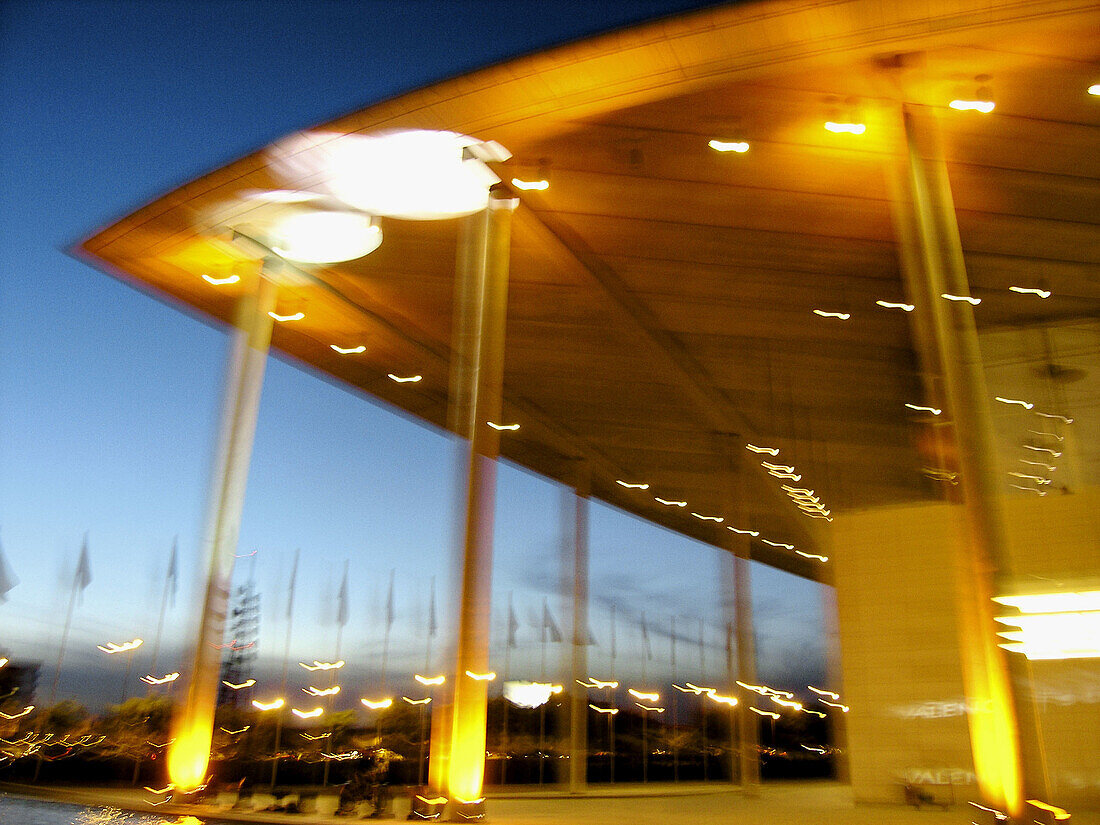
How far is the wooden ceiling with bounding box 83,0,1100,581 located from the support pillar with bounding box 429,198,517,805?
2.57 feet

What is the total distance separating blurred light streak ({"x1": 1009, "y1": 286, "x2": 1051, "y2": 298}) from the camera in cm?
1214

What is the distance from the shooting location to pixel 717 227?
10836mm

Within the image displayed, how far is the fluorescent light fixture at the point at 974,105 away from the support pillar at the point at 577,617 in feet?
38.6

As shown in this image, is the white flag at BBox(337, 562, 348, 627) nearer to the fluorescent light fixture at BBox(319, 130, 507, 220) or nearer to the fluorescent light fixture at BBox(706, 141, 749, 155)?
the fluorescent light fixture at BBox(319, 130, 507, 220)

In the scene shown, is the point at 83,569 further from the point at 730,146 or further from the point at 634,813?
the point at 730,146

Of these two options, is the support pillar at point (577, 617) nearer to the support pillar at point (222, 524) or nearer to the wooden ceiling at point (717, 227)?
the wooden ceiling at point (717, 227)

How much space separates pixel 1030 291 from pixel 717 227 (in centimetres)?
495

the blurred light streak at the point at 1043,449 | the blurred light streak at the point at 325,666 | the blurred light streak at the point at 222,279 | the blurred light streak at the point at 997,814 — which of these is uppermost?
the blurred light streak at the point at 222,279

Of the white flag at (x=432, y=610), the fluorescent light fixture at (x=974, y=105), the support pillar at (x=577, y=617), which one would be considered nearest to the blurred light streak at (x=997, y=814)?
the fluorescent light fixture at (x=974, y=105)

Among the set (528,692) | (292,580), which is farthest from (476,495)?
(528,692)

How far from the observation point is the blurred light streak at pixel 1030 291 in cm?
1214

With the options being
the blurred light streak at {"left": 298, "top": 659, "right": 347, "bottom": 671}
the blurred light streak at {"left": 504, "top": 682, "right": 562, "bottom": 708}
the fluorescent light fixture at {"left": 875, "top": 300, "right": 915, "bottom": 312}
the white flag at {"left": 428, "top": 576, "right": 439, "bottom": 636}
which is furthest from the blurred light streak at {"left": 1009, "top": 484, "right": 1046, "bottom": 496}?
the blurred light streak at {"left": 504, "top": 682, "right": 562, "bottom": 708}

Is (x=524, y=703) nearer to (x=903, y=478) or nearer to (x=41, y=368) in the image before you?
(x=903, y=478)

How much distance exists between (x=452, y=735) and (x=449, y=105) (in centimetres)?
615
